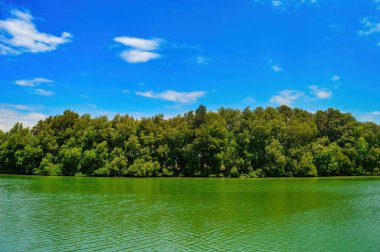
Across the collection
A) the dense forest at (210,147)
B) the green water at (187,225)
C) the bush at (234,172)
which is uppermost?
the dense forest at (210,147)

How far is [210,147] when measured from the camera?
7688 centimetres

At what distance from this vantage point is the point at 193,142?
79375mm

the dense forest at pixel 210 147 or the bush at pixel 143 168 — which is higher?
the dense forest at pixel 210 147

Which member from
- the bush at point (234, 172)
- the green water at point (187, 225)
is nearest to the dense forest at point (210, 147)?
the bush at point (234, 172)

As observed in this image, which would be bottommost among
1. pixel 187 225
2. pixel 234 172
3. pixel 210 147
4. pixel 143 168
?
pixel 187 225

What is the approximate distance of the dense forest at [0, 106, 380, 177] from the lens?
254 ft

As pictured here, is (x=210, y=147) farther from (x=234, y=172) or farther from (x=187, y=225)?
(x=187, y=225)

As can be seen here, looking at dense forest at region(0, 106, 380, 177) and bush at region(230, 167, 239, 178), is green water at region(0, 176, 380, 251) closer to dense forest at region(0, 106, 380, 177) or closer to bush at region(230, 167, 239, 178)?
bush at region(230, 167, 239, 178)

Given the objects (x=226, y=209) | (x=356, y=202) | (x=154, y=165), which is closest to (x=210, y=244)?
(x=226, y=209)

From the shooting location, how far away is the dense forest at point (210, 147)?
254 feet

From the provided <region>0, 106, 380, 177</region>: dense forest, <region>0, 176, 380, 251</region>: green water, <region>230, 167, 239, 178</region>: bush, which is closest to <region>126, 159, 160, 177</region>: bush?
<region>0, 106, 380, 177</region>: dense forest

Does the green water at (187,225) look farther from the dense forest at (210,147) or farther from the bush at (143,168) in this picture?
the dense forest at (210,147)

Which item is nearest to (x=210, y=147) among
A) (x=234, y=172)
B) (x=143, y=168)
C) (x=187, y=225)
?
(x=234, y=172)

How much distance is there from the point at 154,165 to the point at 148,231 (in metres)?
57.3
